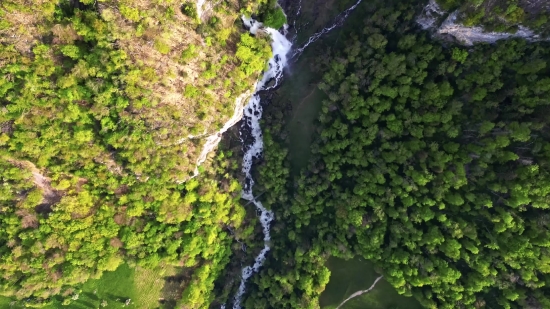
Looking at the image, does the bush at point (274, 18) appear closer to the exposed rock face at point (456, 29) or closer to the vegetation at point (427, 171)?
the vegetation at point (427, 171)

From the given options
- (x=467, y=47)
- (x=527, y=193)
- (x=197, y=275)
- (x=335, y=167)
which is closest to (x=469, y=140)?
(x=527, y=193)

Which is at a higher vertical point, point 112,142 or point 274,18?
point 274,18

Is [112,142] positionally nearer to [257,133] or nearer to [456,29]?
[257,133]

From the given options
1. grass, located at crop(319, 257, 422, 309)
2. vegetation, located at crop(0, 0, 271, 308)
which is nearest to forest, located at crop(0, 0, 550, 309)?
vegetation, located at crop(0, 0, 271, 308)

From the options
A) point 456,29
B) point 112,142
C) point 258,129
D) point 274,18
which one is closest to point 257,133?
point 258,129

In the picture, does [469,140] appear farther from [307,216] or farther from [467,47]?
[307,216]

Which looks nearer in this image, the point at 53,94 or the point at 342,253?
the point at 53,94

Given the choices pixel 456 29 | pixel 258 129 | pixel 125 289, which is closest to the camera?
pixel 456 29

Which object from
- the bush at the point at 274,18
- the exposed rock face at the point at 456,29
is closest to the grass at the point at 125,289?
the bush at the point at 274,18
